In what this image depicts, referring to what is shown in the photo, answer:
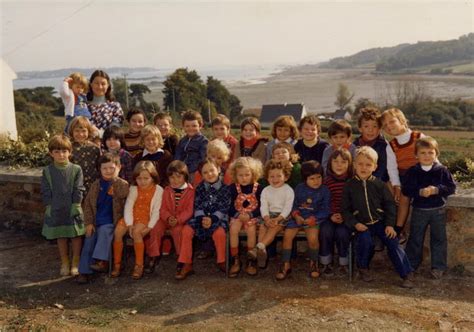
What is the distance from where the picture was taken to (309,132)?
196 inches

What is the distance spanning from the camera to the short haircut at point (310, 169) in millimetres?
4598

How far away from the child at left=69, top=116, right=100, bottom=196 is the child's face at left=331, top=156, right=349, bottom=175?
235 centimetres

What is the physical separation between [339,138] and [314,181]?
543 millimetres

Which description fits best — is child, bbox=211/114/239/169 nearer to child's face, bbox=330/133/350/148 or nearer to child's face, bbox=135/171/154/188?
child's face, bbox=135/171/154/188

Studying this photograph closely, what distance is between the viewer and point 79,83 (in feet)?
18.4

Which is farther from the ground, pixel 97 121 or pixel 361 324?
pixel 97 121

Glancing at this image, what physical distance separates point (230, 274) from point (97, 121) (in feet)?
7.80

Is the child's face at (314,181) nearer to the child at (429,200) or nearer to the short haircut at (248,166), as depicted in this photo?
the short haircut at (248,166)

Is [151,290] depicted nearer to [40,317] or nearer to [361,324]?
[40,317]

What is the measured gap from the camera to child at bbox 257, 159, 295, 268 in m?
4.61

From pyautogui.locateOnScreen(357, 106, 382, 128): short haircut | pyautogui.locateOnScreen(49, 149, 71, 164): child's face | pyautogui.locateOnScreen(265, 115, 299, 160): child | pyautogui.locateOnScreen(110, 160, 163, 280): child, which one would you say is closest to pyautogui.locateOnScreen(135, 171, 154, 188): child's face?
pyautogui.locateOnScreen(110, 160, 163, 280): child

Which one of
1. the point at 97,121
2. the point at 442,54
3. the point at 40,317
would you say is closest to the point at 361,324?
the point at 40,317

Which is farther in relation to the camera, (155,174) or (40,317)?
(155,174)

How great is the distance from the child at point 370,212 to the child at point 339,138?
380mm
